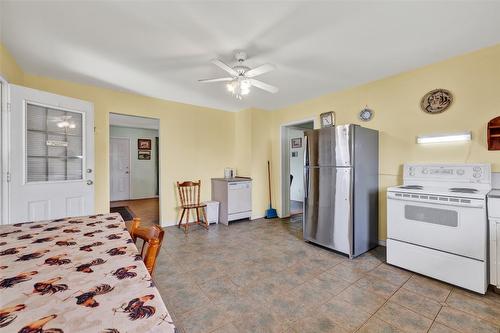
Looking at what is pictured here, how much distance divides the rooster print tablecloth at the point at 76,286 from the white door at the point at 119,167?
6131 mm

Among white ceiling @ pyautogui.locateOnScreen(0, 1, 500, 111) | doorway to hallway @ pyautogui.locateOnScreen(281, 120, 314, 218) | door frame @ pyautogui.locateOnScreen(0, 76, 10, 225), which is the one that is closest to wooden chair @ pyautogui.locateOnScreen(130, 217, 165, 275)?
white ceiling @ pyautogui.locateOnScreen(0, 1, 500, 111)

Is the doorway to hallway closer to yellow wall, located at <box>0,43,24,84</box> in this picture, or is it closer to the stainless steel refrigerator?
the stainless steel refrigerator

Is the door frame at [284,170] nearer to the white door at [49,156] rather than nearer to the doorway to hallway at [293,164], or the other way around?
the doorway to hallway at [293,164]

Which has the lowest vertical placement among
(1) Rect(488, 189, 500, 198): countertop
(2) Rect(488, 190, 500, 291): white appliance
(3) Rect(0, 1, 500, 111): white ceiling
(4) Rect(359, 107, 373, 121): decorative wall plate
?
(2) Rect(488, 190, 500, 291): white appliance

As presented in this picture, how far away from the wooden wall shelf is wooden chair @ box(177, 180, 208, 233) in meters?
3.90

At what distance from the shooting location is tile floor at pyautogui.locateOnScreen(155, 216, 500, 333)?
5.26ft

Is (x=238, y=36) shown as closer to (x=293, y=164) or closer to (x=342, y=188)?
(x=342, y=188)

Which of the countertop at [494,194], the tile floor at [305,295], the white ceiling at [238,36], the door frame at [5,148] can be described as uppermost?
the white ceiling at [238,36]

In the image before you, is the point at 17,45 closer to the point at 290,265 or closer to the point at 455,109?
the point at 290,265

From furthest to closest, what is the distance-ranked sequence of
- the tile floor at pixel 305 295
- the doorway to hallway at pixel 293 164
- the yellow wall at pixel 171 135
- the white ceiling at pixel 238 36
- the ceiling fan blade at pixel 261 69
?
the doorway to hallway at pixel 293 164 < the yellow wall at pixel 171 135 < the ceiling fan blade at pixel 261 69 < the white ceiling at pixel 238 36 < the tile floor at pixel 305 295

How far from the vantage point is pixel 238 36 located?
2.04m

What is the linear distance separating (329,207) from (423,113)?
5.35 ft

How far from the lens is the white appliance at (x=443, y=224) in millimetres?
1925

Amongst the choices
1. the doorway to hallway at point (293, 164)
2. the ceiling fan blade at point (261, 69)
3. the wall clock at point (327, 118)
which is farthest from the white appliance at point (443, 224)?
the ceiling fan blade at point (261, 69)
